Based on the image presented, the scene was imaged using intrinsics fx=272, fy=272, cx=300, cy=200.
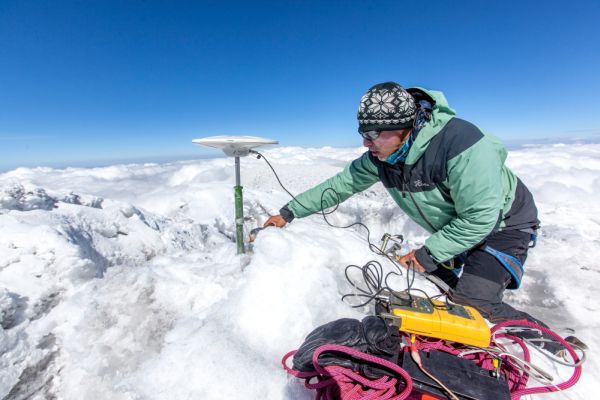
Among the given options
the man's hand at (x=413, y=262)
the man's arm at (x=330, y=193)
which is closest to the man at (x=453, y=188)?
the man's hand at (x=413, y=262)

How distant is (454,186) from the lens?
1.94m

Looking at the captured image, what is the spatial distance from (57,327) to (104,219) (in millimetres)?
2448

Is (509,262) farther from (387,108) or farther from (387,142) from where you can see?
(387,108)

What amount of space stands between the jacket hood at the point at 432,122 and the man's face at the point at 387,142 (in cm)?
11

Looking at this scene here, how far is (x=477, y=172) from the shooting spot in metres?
1.82

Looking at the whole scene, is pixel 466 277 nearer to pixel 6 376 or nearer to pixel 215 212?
pixel 6 376

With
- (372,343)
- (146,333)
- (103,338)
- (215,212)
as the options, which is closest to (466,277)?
(372,343)

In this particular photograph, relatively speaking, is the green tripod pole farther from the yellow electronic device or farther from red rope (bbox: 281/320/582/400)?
the yellow electronic device

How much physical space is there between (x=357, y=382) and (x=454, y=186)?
4.70ft

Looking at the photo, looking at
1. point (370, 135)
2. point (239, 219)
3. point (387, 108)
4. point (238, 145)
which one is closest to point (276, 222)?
point (239, 219)

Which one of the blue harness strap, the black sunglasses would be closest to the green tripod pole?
the black sunglasses

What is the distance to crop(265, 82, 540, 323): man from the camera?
1862mm

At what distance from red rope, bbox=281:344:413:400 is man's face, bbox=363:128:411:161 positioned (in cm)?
144

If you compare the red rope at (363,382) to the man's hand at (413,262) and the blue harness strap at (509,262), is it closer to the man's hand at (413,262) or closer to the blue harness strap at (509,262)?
the man's hand at (413,262)
